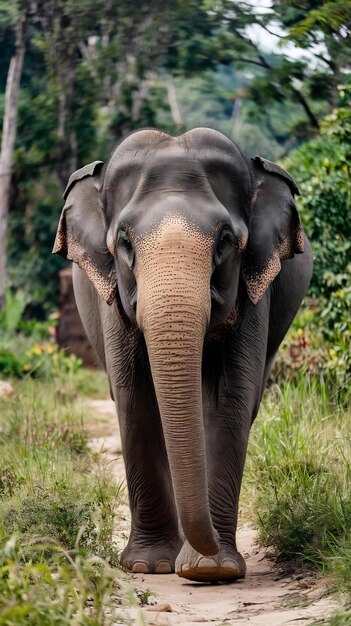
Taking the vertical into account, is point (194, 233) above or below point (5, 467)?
above

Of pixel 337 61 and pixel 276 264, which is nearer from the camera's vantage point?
pixel 276 264

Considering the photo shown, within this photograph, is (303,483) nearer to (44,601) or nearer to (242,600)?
(242,600)

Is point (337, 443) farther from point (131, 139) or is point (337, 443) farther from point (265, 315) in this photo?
point (131, 139)

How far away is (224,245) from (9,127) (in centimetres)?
1514

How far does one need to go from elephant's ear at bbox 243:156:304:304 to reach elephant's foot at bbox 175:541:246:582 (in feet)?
4.30

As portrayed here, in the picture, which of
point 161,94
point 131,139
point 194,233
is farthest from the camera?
point 161,94

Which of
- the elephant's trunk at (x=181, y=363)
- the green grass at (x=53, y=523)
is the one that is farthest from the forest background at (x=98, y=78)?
the elephant's trunk at (x=181, y=363)

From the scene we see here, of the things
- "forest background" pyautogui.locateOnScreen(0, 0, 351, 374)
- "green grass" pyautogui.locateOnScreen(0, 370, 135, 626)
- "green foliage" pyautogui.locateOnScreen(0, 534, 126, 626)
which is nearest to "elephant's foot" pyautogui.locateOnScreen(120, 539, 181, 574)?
"green grass" pyautogui.locateOnScreen(0, 370, 135, 626)

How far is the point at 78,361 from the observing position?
15438 mm

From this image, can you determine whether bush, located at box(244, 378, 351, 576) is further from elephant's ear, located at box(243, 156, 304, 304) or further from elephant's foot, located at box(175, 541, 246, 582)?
elephant's ear, located at box(243, 156, 304, 304)

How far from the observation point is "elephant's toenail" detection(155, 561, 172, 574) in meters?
6.75

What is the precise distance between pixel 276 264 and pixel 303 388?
305 cm

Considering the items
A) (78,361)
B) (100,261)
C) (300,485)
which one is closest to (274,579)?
(300,485)

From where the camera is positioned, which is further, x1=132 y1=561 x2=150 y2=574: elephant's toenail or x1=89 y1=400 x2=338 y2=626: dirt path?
x1=132 y1=561 x2=150 y2=574: elephant's toenail
